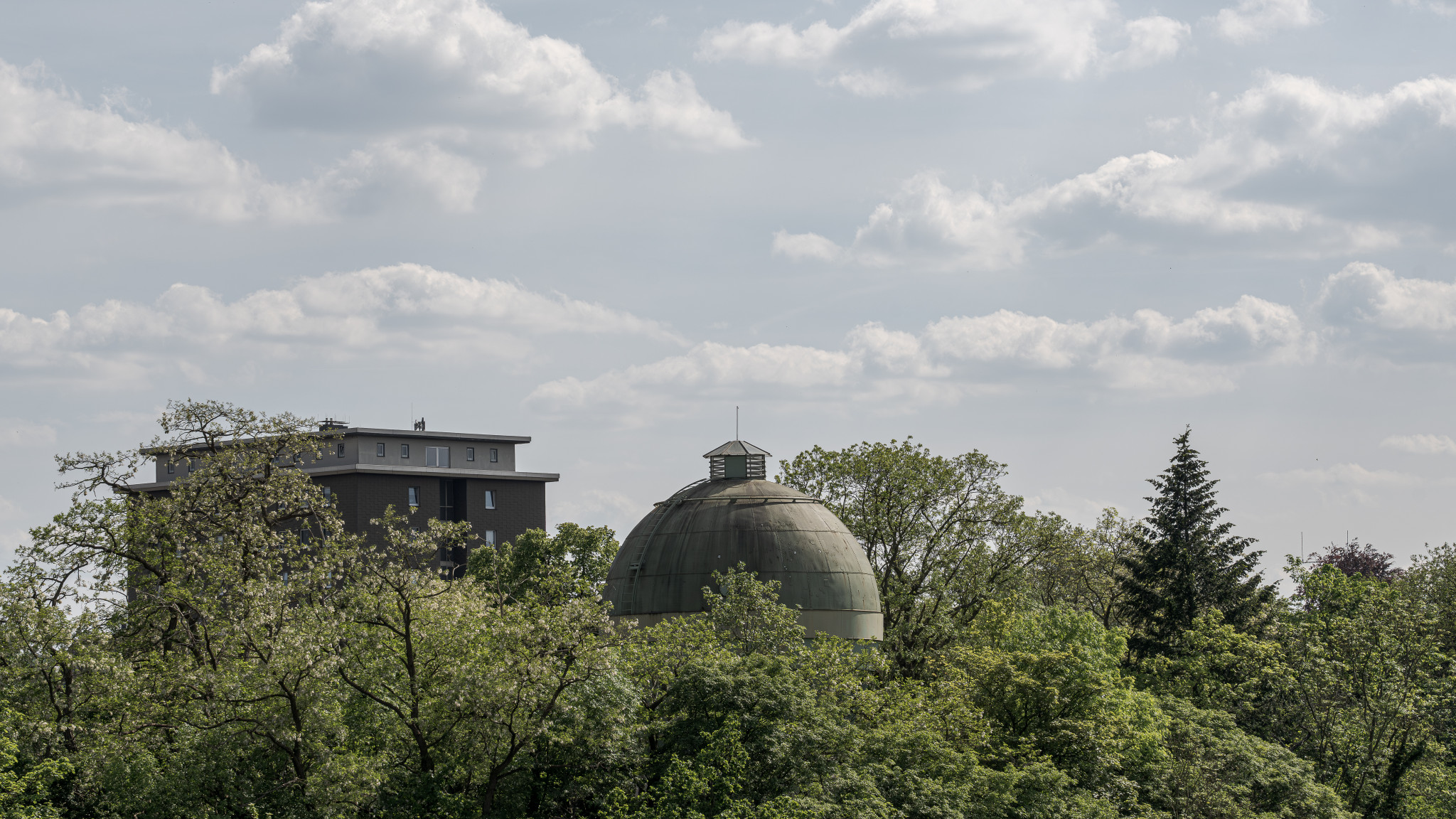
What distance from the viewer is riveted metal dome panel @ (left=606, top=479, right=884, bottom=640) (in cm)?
4647

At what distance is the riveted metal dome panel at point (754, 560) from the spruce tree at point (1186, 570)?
1536 cm

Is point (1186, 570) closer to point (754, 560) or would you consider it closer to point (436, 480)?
point (754, 560)

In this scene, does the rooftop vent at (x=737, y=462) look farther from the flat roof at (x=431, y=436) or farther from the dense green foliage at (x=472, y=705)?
the flat roof at (x=431, y=436)

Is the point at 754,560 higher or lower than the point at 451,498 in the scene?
lower

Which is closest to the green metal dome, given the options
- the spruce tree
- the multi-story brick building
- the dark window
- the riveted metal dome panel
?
the riveted metal dome panel

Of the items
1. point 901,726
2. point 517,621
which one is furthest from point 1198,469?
point 517,621

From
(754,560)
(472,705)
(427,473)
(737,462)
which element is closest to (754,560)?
(754,560)

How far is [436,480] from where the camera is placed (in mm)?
112625

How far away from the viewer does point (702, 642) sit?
36.1m

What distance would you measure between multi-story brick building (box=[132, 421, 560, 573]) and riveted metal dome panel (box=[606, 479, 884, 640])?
61499mm

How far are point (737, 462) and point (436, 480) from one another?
6564cm

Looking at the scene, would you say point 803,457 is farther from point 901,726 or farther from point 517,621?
point 517,621

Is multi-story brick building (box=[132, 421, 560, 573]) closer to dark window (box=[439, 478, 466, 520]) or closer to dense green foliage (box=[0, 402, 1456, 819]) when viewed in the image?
dark window (box=[439, 478, 466, 520])

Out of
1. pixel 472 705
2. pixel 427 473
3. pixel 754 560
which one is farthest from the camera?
pixel 427 473
